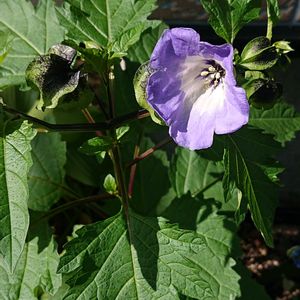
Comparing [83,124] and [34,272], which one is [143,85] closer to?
[83,124]

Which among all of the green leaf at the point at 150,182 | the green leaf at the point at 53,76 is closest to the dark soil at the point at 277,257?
the green leaf at the point at 150,182

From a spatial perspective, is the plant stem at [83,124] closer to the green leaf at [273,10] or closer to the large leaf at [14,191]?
the large leaf at [14,191]

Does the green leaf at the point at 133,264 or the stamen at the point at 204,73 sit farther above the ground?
the stamen at the point at 204,73

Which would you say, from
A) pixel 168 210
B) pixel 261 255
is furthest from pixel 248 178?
pixel 261 255

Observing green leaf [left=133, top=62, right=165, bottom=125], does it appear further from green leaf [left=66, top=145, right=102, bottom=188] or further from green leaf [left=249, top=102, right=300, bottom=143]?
green leaf [left=66, top=145, right=102, bottom=188]

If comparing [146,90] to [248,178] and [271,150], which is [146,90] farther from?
[271,150]

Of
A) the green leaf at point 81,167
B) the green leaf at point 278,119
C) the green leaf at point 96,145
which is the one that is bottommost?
the green leaf at point 81,167
